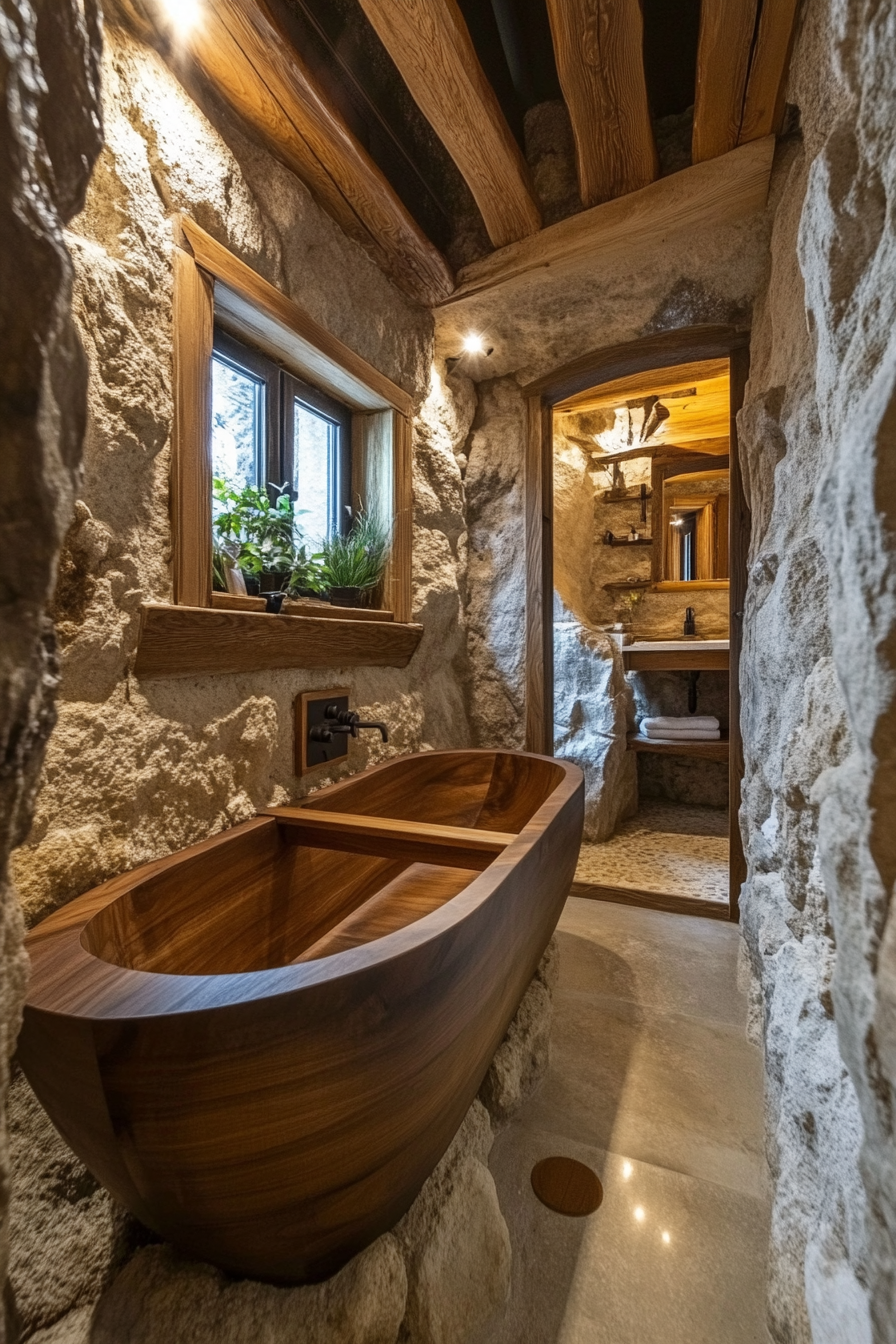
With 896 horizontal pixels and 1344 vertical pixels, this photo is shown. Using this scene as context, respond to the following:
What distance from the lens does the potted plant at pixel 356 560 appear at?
5.08 ft

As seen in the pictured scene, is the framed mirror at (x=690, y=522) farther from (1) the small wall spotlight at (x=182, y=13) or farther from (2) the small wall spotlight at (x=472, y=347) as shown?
(1) the small wall spotlight at (x=182, y=13)

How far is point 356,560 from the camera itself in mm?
1571

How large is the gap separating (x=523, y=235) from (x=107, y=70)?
3.64 ft

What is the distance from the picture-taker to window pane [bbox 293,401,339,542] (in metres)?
1.62

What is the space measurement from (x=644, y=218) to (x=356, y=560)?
3.91 ft

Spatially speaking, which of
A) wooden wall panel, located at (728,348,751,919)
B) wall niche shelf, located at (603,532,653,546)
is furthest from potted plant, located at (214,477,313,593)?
wall niche shelf, located at (603,532,653,546)

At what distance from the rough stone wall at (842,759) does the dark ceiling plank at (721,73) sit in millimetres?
167

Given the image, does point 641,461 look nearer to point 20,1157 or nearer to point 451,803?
point 451,803

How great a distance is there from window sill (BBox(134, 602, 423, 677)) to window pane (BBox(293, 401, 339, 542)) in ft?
1.14

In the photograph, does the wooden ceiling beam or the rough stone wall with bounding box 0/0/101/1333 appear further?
the wooden ceiling beam

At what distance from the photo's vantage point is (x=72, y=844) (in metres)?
0.81

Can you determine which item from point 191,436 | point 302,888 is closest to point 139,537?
point 191,436

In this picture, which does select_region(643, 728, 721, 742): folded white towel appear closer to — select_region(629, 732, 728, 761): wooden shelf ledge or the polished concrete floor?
select_region(629, 732, 728, 761): wooden shelf ledge

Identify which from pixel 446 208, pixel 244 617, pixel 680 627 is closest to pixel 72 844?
pixel 244 617
